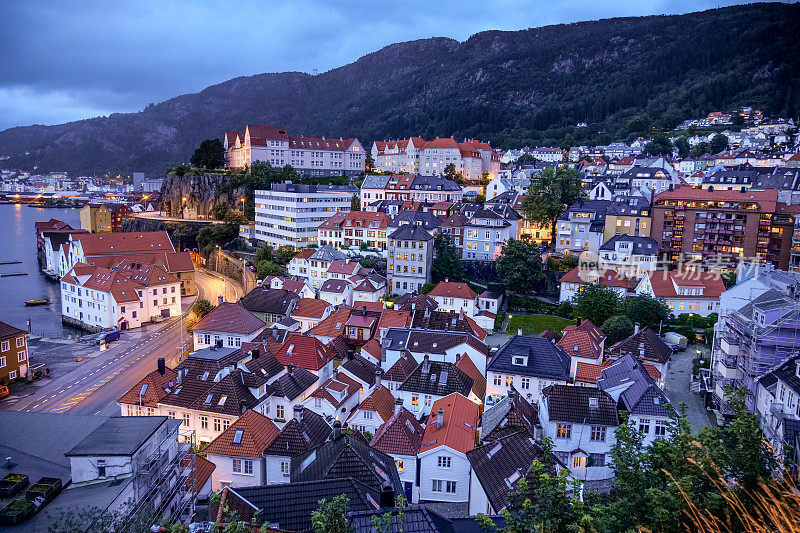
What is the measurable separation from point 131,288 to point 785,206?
212ft

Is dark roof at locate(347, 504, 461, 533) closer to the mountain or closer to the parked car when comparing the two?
the parked car

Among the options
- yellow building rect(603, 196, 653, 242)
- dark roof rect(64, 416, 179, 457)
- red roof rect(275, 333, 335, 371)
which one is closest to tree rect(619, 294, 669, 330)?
yellow building rect(603, 196, 653, 242)

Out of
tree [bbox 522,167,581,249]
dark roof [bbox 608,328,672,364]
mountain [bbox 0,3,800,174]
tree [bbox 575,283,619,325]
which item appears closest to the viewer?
dark roof [bbox 608,328,672,364]

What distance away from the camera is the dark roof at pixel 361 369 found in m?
29.0

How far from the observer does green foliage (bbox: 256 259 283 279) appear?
5619 centimetres

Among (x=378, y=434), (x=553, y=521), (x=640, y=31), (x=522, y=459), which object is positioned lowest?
(x=378, y=434)

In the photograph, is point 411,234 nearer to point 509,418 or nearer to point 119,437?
point 509,418

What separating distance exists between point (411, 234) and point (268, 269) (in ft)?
57.7

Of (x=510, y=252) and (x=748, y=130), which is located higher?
(x=748, y=130)

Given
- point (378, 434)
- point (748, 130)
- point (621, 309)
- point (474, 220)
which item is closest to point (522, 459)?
point (378, 434)

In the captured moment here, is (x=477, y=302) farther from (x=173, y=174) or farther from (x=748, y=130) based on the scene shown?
(x=748, y=130)

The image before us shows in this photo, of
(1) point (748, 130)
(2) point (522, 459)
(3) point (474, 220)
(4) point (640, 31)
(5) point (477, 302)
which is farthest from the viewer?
(4) point (640, 31)

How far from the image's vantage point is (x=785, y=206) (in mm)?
49844

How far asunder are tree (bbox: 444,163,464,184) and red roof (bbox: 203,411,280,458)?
2750 inches
